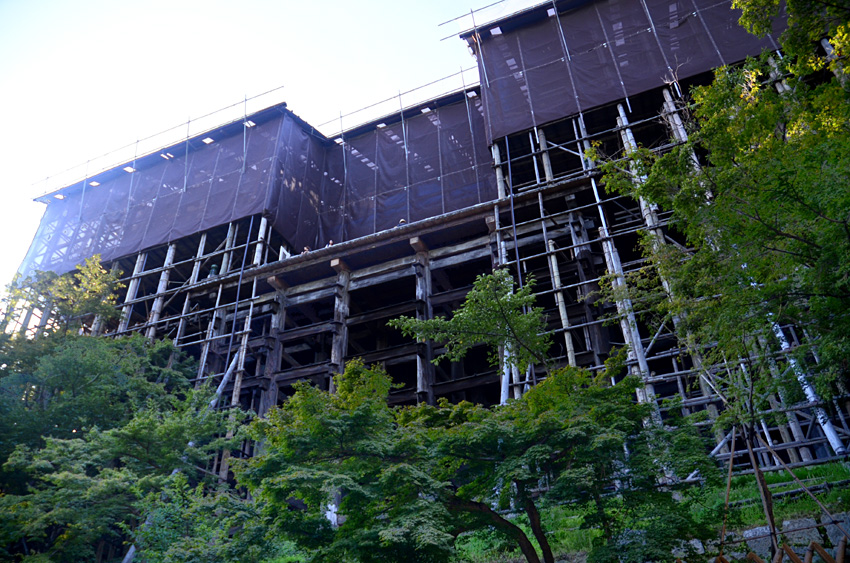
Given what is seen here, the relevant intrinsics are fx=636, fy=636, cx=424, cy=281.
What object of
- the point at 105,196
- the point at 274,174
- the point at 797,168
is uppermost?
the point at 105,196

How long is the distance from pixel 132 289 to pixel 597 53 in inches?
822

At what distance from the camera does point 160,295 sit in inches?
1003

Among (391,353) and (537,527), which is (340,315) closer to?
(391,353)

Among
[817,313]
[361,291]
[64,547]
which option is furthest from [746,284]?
[361,291]

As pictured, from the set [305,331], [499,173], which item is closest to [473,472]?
[305,331]

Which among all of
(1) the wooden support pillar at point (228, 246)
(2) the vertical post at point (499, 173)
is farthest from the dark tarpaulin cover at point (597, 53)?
(1) the wooden support pillar at point (228, 246)

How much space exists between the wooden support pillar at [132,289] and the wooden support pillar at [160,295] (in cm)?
116

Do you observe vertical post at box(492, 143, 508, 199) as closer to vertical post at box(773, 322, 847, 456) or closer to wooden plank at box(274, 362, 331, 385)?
wooden plank at box(274, 362, 331, 385)

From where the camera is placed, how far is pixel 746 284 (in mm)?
8719

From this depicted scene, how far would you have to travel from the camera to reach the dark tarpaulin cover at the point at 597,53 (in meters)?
20.7

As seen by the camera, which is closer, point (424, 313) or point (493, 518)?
point (493, 518)

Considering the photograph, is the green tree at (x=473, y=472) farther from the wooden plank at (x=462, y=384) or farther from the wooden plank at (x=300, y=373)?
the wooden plank at (x=300, y=373)

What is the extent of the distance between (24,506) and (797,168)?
52.7ft

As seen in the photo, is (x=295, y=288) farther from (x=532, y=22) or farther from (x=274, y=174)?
(x=532, y=22)
